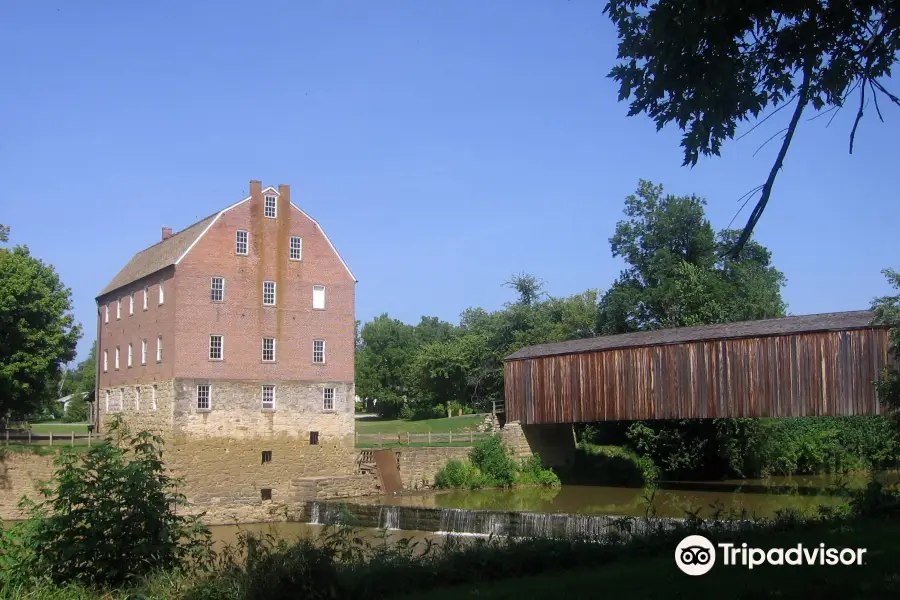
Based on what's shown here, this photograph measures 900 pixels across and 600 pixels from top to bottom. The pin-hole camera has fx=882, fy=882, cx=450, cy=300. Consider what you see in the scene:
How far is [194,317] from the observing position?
37.3 metres

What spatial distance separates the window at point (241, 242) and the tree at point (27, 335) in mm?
10707

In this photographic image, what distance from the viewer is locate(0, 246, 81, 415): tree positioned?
40.9 meters

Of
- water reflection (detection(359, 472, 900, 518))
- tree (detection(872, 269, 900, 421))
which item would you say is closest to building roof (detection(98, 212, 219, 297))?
water reflection (detection(359, 472, 900, 518))

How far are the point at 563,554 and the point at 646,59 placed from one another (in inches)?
269

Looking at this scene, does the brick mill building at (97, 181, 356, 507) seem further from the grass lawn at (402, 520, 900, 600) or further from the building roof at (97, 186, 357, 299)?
the grass lawn at (402, 520, 900, 600)

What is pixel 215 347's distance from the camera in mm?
37562

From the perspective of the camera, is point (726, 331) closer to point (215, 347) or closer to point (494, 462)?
point (494, 462)

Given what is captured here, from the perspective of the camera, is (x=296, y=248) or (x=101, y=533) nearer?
(x=101, y=533)

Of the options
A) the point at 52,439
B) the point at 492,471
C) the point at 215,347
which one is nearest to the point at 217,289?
the point at 215,347

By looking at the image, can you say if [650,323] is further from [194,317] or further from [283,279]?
[194,317]

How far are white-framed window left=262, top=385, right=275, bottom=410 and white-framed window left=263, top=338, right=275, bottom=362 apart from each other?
1.23 m

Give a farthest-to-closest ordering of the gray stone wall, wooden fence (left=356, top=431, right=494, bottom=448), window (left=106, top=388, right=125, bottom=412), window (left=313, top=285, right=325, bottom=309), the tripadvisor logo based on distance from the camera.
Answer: wooden fence (left=356, top=431, right=494, bottom=448), window (left=106, top=388, right=125, bottom=412), window (left=313, top=285, right=325, bottom=309), the gray stone wall, the tripadvisor logo

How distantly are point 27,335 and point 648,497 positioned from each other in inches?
1156

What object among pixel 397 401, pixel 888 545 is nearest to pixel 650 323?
pixel 397 401
